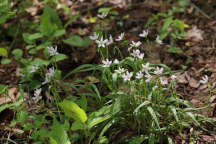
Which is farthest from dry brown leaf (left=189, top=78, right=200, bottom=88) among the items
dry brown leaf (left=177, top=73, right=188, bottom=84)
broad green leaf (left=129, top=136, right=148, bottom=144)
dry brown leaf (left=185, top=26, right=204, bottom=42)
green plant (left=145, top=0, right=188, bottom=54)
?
broad green leaf (left=129, top=136, right=148, bottom=144)

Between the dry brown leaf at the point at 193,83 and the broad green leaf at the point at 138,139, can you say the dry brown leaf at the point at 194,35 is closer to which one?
the dry brown leaf at the point at 193,83

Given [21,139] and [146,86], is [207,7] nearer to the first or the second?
[146,86]

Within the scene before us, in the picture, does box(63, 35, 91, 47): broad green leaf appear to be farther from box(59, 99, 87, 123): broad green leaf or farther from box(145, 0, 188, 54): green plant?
box(59, 99, 87, 123): broad green leaf

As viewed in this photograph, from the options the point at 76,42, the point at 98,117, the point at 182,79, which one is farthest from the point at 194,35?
the point at 98,117

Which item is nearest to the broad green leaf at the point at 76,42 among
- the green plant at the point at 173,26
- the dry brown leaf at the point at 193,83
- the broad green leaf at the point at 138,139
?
the green plant at the point at 173,26

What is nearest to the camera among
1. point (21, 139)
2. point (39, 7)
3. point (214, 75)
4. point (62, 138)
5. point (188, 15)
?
point (62, 138)

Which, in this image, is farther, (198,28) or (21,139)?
(198,28)

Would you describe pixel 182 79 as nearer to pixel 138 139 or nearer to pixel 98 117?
pixel 138 139

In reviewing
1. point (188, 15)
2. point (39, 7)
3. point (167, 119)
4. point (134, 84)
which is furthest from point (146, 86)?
point (39, 7)
